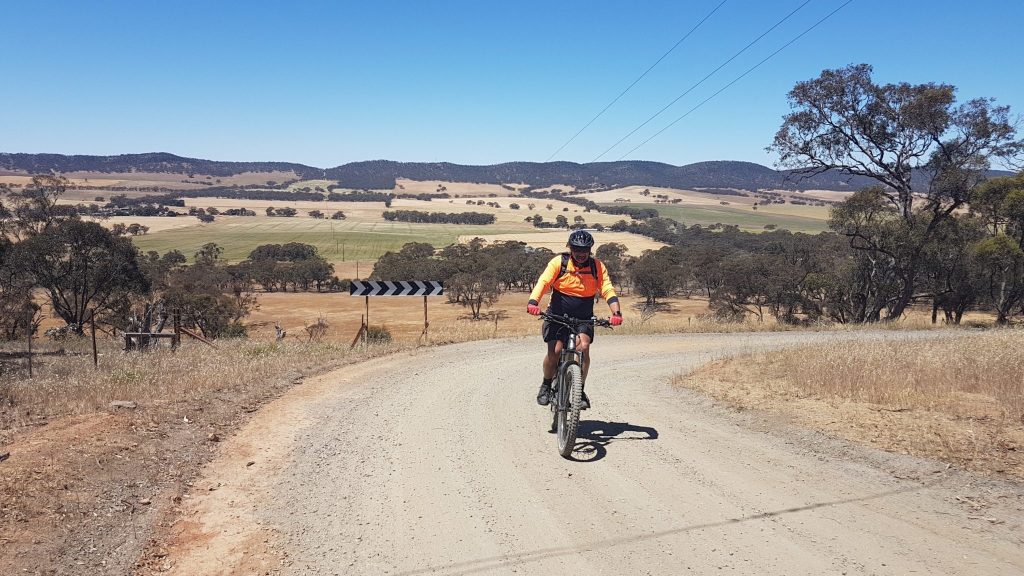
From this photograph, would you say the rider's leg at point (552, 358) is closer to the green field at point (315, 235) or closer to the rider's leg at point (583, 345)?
the rider's leg at point (583, 345)

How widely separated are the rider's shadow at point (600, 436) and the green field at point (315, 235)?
105483 millimetres

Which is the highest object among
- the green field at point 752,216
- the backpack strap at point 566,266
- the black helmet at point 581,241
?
the green field at point 752,216

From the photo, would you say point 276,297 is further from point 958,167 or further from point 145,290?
point 958,167

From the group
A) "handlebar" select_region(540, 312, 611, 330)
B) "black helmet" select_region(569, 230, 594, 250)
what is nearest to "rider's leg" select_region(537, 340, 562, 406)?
"handlebar" select_region(540, 312, 611, 330)

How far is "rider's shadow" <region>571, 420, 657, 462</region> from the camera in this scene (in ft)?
20.5

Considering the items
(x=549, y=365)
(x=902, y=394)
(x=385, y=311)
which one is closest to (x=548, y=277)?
(x=549, y=365)

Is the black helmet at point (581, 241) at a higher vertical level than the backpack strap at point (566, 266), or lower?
higher

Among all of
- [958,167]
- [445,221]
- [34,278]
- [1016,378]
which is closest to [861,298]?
[958,167]

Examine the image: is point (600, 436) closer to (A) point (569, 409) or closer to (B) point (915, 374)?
(A) point (569, 409)

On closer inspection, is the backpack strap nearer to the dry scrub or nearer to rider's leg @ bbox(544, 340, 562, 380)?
rider's leg @ bbox(544, 340, 562, 380)

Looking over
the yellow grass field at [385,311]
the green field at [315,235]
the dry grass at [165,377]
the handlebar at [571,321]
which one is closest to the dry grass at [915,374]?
the handlebar at [571,321]

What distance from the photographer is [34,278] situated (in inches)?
1312

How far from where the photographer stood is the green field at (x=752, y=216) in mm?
151125

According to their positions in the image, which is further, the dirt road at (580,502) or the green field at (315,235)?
the green field at (315,235)
